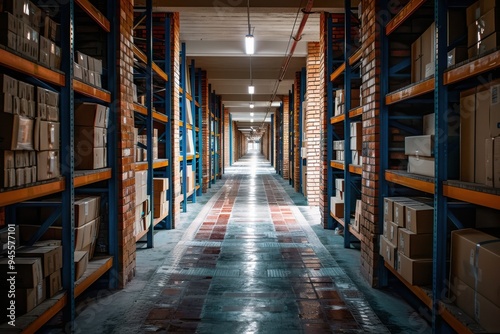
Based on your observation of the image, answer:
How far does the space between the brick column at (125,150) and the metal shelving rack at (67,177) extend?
0.20ft

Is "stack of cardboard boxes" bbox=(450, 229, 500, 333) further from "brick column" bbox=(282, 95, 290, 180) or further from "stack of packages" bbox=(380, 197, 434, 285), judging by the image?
"brick column" bbox=(282, 95, 290, 180)

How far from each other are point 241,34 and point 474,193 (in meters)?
7.71

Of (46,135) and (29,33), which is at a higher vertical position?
(29,33)

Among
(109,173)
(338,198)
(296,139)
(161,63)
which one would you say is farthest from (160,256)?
(296,139)

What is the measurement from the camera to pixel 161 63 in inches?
318

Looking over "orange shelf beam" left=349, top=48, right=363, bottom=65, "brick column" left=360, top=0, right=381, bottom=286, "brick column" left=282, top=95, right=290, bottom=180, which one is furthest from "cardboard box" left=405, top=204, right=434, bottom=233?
"brick column" left=282, top=95, right=290, bottom=180

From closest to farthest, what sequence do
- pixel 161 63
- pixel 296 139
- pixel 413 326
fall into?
pixel 413 326 → pixel 161 63 → pixel 296 139

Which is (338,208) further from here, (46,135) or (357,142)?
(46,135)

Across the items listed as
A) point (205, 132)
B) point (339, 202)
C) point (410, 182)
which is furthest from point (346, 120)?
point (205, 132)

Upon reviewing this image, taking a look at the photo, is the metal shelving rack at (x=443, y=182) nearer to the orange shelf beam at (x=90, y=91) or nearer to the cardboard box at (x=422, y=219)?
the cardboard box at (x=422, y=219)

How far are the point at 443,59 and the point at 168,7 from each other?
526cm

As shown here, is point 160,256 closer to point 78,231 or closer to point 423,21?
point 78,231

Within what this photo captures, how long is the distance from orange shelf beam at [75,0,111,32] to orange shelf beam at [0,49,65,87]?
2.50 ft

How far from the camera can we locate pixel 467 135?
3029 mm
